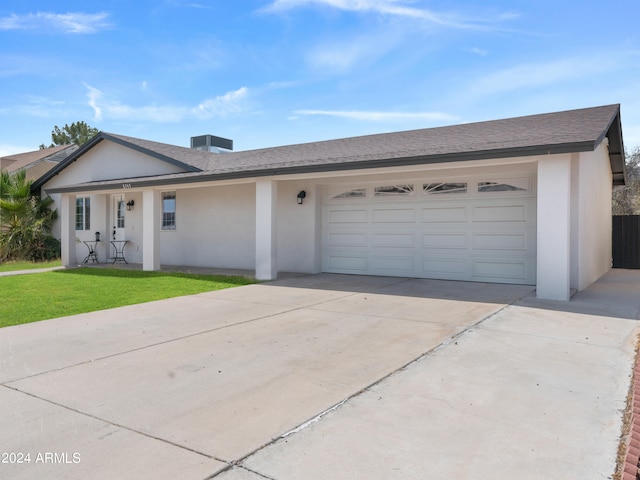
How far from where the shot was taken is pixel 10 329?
248 inches

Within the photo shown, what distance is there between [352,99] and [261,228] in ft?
29.0

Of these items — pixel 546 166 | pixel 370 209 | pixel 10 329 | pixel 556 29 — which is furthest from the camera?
pixel 370 209

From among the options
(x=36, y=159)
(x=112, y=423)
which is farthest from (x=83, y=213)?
(x=112, y=423)

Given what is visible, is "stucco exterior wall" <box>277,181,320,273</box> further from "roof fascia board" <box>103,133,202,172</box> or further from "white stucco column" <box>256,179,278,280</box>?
"roof fascia board" <box>103,133,202,172</box>

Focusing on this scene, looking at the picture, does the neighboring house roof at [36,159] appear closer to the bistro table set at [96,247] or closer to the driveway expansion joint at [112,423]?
the bistro table set at [96,247]

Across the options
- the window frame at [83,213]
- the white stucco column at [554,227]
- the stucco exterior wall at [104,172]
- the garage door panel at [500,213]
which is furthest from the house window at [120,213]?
the white stucco column at [554,227]

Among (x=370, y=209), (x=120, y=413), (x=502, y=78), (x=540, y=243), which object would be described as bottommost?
(x=120, y=413)

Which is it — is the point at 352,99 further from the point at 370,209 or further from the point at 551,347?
the point at 551,347

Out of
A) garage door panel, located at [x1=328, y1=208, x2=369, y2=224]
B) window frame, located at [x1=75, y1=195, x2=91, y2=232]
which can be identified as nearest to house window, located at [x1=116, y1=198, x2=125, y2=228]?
window frame, located at [x1=75, y1=195, x2=91, y2=232]

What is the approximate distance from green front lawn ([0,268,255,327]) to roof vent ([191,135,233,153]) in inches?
441

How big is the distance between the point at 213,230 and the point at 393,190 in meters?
6.24

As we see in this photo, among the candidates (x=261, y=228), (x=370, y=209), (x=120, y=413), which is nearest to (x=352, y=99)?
(x=370, y=209)

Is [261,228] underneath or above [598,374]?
above

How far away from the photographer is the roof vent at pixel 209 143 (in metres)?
23.5
